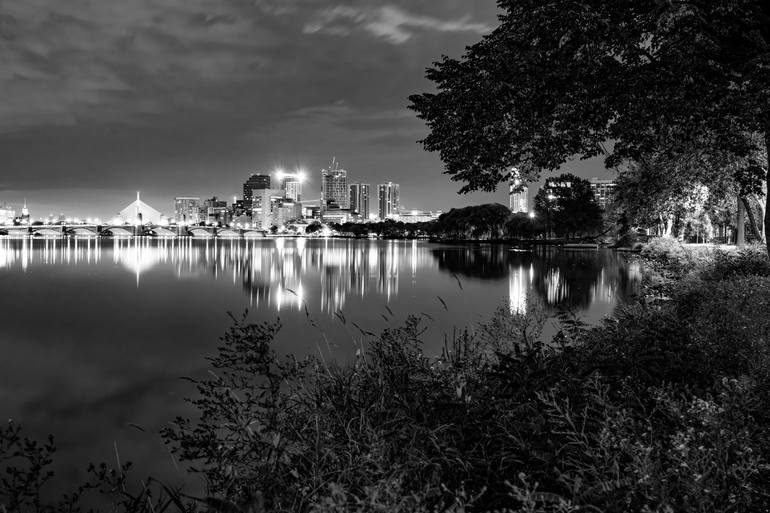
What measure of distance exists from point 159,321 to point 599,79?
21.2 metres

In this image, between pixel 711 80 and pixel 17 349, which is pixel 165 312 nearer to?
pixel 17 349

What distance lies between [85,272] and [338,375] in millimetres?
49784

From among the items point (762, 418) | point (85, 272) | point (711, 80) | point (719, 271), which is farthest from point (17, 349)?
point (85, 272)

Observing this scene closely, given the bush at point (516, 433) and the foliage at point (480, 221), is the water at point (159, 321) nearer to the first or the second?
the bush at point (516, 433)

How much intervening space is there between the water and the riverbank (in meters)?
1.39

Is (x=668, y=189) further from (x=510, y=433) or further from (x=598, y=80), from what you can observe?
(x=510, y=433)

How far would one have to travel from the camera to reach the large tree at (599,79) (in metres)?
8.78

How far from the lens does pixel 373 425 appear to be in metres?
5.46

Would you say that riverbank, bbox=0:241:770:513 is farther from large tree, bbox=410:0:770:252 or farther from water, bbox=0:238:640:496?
large tree, bbox=410:0:770:252

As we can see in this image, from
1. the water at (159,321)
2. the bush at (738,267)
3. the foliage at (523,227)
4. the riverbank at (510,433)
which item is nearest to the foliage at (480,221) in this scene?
the foliage at (523,227)

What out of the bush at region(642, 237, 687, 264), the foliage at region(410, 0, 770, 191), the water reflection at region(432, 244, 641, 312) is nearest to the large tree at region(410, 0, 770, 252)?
the foliage at region(410, 0, 770, 191)

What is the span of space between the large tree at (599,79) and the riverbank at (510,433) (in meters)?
4.03

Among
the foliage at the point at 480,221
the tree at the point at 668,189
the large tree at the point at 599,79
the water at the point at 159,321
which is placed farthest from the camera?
the foliage at the point at 480,221

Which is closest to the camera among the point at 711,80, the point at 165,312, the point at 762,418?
the point at 762,418
